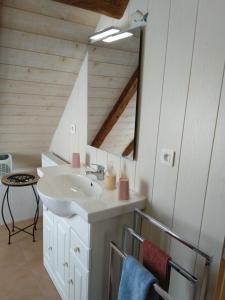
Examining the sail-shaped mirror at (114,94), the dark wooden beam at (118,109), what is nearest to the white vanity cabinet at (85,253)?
the sail-shaped mirror at (114,94)

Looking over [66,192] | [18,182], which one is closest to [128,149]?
[66,192]

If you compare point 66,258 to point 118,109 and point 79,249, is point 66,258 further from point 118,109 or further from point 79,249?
point 118,109

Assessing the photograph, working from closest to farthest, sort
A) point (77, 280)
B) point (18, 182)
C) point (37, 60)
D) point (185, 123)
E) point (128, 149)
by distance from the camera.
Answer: point (185, 123)
point (77, 280)
point (128, 149)
point (37, 60)
point (18, 182)

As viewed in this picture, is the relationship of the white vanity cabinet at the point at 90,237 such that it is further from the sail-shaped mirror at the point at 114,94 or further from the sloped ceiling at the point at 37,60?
the sloped ceiling at the point at 37,60

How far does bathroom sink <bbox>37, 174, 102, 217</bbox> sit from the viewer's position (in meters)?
1.39

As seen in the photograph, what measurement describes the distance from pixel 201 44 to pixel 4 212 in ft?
8.55

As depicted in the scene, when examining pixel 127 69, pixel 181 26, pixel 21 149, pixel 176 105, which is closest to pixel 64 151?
pixel 21 149

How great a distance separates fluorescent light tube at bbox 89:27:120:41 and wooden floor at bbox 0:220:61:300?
78.2 inches

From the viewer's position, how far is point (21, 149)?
8.96 ft

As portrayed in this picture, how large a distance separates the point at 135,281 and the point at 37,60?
1684mm


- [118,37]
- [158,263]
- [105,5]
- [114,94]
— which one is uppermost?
[105,5]

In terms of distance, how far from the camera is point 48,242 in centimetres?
196

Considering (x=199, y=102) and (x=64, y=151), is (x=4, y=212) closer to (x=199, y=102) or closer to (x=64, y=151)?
(x=64, y=151)

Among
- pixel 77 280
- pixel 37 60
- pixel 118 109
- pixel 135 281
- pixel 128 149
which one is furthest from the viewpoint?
pixel 37 60
